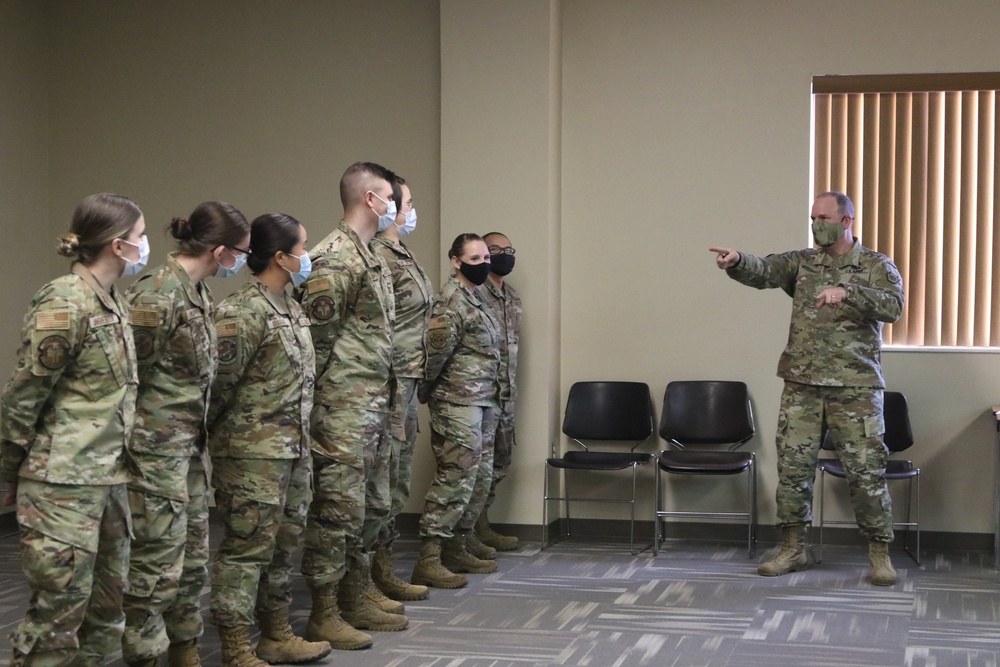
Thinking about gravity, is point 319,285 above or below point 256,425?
above

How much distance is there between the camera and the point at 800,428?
5844mm

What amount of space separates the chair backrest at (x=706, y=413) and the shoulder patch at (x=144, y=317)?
392cm

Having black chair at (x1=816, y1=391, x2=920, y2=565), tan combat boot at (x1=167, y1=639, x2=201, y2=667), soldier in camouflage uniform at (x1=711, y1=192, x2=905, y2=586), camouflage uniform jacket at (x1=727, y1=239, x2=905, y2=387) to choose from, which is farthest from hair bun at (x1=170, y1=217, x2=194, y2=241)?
black chair at (x1=816, y1=391, x2=920, y2=565)

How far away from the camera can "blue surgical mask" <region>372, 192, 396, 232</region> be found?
180 inches

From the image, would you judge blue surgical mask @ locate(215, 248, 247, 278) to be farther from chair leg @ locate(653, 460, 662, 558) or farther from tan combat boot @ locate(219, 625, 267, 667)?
chair leg @ locate(653, 460, 662, 558)

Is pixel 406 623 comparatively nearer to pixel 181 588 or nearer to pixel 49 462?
pixel 181 588

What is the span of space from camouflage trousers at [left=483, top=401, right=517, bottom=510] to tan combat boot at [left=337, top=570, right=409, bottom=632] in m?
1.87

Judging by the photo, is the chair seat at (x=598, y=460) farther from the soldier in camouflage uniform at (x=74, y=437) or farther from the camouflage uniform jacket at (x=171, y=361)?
the soldier in camouflage uniform at (x=74, y=437)

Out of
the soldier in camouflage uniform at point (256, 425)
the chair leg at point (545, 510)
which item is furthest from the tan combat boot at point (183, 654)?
the chair leg at point (545, 510)

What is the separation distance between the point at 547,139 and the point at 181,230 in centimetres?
355

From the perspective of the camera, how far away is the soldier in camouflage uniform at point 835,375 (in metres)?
5.70

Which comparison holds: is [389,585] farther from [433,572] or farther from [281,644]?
[281,644]

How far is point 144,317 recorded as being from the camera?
3.41m

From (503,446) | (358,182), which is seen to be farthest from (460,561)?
(358,182)
